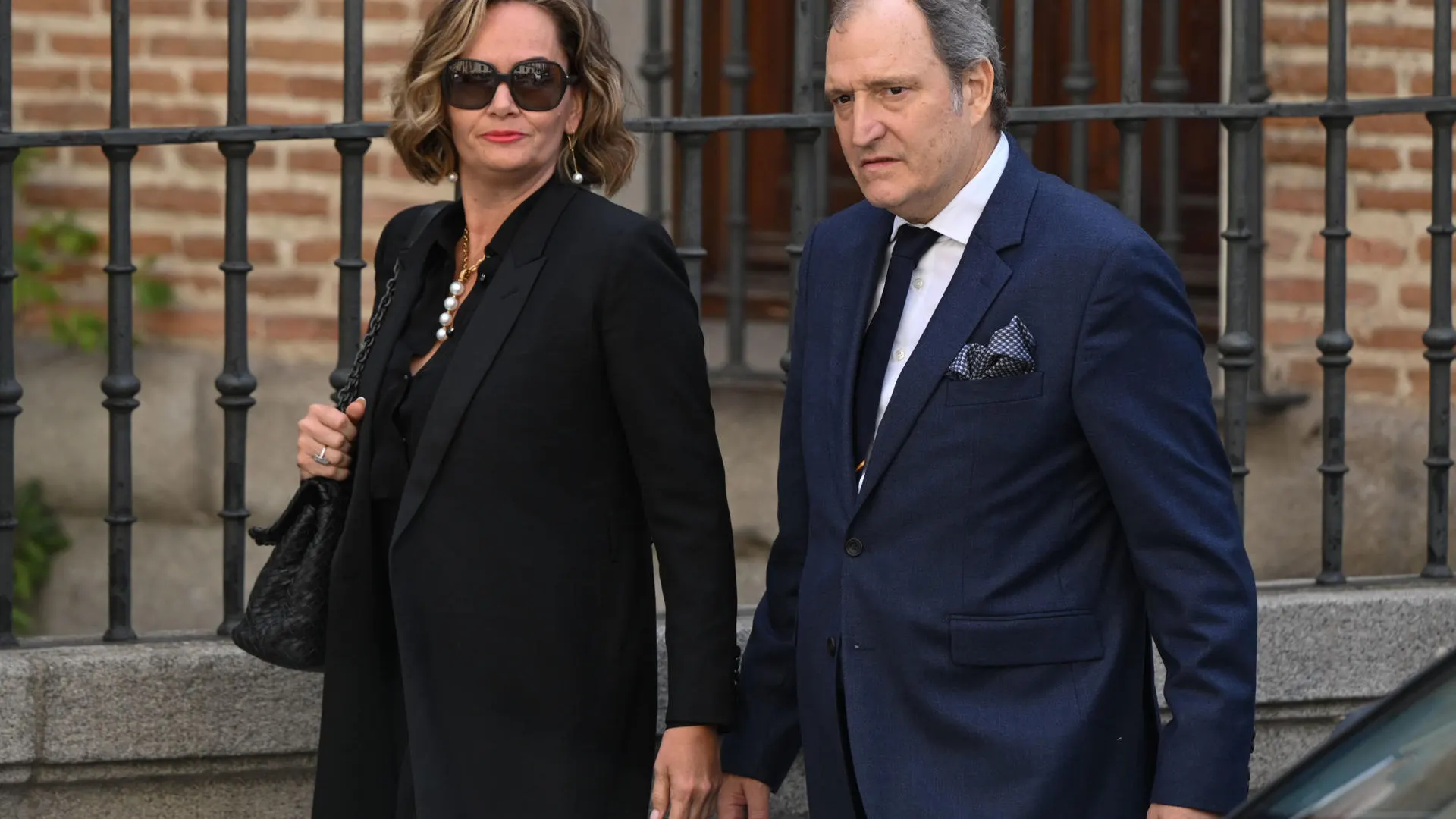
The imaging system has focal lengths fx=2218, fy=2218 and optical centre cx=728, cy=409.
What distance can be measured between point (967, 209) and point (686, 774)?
90cm

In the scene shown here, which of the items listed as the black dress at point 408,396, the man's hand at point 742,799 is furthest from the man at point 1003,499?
the black dress at point 408,396

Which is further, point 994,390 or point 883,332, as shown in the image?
point 883,332

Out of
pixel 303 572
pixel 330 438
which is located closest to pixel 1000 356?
pixel 330 438

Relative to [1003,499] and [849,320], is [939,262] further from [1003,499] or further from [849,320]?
[1003,499]

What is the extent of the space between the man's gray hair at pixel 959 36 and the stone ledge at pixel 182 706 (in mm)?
1613

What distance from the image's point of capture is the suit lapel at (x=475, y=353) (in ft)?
10.3

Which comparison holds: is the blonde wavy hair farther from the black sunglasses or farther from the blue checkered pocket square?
the blue checkered pocket square

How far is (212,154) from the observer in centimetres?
571

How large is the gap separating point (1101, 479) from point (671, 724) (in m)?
0.75

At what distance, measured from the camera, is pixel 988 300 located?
2873mm

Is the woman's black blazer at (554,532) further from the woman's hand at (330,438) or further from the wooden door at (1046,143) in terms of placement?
the wooden door at (1046,143)

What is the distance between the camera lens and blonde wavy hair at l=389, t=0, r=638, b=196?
3.21 meters

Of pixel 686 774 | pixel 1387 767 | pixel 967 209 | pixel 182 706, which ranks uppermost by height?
pixel 967 209

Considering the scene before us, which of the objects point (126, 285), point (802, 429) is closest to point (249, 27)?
point (126, 285)
